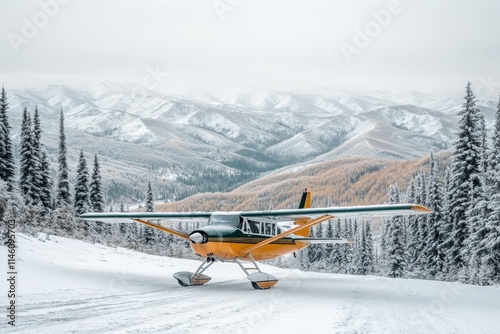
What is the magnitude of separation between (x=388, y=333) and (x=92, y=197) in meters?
47.3

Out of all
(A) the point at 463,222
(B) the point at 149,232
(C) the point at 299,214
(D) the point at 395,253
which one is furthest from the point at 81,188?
(C) the point at 299,214

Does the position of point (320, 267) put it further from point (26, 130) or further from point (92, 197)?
point (26, 130)

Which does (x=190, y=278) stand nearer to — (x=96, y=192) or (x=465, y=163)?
(x=465, y=163)

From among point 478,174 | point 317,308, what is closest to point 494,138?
point 478,174

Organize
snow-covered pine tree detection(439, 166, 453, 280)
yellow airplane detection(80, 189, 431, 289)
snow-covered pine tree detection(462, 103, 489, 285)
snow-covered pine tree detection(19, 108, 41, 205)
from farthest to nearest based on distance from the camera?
1. snow-covered pine tree detection(19, 108, 41, 205)
2. snow-covered pine tree detection(439, 166, 453, 280)
3. snow-covered pine tree detection(462, 103, 489, 285)
4. yellow airplane detection(80, 189, 431, 289)

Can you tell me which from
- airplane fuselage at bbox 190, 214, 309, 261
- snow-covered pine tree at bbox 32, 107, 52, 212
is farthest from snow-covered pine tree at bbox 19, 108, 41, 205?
airplane fuselage at bbox 190, 214, 309, 261

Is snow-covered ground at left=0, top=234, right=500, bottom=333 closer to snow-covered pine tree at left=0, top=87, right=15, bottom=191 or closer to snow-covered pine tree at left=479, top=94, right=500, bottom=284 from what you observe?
snow-covered pine tree at left=479, top=94, right=500, bottom=284

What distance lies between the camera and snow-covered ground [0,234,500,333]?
342 inches

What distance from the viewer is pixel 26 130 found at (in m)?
45.2

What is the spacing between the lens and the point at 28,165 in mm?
46219

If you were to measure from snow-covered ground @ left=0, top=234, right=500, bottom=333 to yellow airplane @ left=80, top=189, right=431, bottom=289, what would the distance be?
60 cm

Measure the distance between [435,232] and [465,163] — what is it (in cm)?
1219

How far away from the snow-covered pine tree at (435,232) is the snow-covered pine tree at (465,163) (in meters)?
6.55

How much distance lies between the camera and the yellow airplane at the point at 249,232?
47.8 ft
